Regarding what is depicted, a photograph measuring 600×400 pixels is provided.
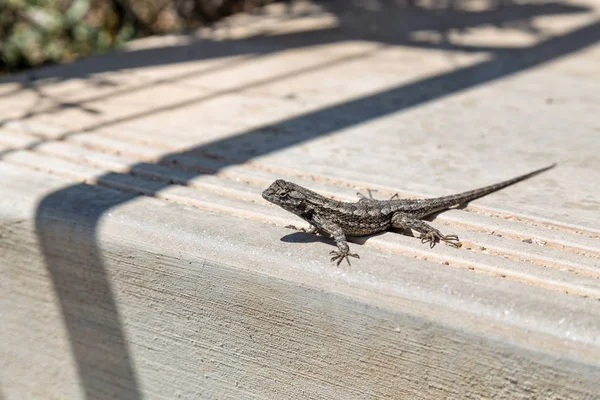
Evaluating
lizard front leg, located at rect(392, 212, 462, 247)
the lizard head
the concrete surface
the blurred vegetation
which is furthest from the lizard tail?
the blurred vegetation

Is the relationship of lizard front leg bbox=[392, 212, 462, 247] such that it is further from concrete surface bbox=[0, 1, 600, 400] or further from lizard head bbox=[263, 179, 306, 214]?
lizard head bbox=[263, 179, 306, 214]

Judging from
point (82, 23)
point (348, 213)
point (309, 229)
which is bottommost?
point (309, 229)

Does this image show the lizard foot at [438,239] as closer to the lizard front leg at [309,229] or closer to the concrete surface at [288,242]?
the concrete surface at [288,242]

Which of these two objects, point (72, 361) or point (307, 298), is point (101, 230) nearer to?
point (72, 361)

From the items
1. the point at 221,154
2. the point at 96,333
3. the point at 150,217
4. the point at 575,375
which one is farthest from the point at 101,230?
the point at 575,375

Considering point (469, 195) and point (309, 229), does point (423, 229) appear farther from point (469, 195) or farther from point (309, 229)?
point (309, 229)

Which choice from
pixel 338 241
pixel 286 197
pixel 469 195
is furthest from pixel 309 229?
pixel 469 195
